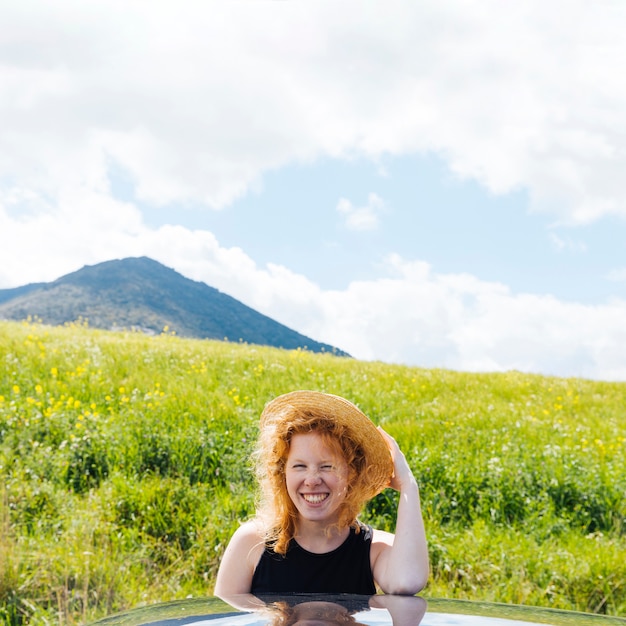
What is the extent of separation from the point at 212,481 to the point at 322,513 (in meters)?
4.67

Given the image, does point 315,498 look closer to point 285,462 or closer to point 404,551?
point 285,462

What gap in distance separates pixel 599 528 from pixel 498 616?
6.14 m

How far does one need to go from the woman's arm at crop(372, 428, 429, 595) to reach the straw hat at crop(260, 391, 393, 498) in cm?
6

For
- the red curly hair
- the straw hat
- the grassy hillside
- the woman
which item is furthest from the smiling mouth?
the grassy hillside

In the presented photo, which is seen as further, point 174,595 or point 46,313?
point 46,313

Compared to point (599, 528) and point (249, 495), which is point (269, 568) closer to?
point (249, 495)

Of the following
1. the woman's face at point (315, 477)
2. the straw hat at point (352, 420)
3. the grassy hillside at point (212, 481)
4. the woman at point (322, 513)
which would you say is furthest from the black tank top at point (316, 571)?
the grassy hillside at point (212, 481)

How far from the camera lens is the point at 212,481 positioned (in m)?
7.55

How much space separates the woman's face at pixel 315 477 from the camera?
3.08 meters

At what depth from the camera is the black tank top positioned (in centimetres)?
300

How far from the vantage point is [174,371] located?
1134 cm

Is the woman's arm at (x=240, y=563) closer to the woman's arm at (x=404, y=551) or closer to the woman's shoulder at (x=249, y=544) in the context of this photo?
the woman's shoulder at (x=249, y=544)

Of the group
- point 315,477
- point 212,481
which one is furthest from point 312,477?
point 212,481

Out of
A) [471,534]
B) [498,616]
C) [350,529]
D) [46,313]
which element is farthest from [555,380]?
[46,313]
